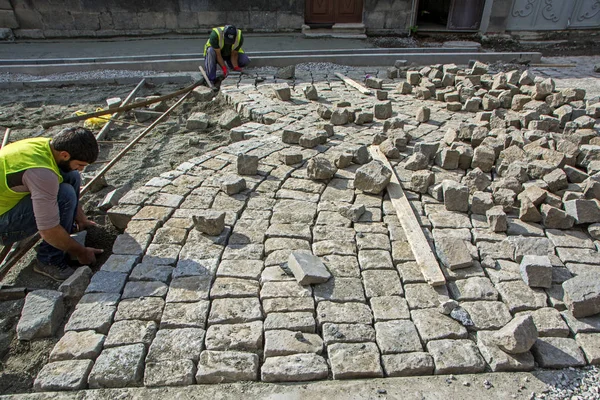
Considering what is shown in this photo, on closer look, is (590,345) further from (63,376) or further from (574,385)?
(63,376)

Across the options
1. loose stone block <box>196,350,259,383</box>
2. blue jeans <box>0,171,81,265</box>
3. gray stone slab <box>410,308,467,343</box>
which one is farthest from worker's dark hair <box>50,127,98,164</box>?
gray stone slab <box>410,308,467,343</box>

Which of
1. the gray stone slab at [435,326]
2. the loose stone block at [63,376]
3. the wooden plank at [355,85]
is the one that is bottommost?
the loose stone block at [63,376]

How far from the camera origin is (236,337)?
11.0 ft

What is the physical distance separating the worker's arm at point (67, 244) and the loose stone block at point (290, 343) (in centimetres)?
201

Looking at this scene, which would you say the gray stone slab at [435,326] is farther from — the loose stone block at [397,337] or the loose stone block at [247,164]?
the loose stone block at [247,164]

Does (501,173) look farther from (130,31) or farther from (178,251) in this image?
(130,31)

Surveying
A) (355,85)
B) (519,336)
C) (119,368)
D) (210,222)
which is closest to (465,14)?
(355,85)

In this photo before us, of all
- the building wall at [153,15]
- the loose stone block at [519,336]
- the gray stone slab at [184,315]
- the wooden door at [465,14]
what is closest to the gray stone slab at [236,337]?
the gray stone slab at [184,315]

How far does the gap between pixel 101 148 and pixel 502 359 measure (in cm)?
614

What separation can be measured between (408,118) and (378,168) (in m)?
2.69

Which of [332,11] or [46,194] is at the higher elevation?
[332,11]

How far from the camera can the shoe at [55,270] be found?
4031 mm

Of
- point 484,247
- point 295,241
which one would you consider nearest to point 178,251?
point 295,241

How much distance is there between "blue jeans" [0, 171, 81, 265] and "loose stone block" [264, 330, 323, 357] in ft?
7.51
